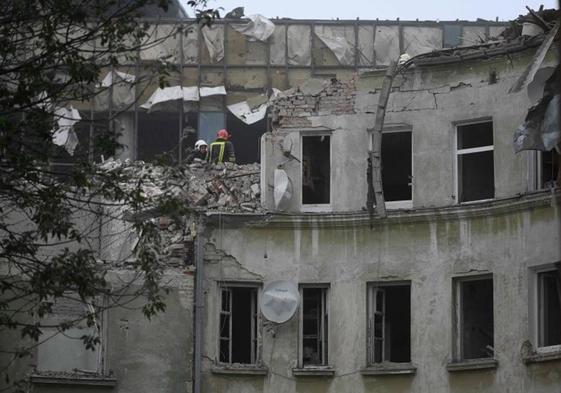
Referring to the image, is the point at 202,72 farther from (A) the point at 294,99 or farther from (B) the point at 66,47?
(B) the point at 66,47

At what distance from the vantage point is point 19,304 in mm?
36812

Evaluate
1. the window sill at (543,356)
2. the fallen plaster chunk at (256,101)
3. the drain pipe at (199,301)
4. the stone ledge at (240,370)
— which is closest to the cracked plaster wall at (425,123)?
the drain pipe at (199,301)

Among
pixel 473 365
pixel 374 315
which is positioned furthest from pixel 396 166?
pixel 473 365

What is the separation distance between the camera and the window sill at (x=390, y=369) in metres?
36.3

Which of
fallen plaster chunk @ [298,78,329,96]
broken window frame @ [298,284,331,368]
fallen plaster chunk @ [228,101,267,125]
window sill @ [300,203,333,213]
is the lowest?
broken window frame @ [298,284,331,368]

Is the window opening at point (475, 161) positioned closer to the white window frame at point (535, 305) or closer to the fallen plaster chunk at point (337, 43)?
the white window frame at point (535, 305)

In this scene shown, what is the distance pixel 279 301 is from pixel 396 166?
347cm

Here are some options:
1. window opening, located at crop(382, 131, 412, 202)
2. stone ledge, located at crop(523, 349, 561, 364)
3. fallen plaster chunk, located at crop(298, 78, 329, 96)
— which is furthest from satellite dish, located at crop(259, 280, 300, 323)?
stone ledge, located at crop(523, 349, 561, 364)

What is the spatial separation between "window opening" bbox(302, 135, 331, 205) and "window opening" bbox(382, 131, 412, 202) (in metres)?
1.14

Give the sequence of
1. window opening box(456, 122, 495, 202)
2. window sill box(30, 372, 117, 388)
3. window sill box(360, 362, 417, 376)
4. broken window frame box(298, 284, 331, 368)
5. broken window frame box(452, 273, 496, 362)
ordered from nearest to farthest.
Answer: broken window frame box(452, 273, 496, 362) → window sill box(360, 362, 417, 376) → window opening box(456, 122, 495, 202) → window sill box(30, 372, 117, 388) → broken window frame box(298, 284, 331, 368)

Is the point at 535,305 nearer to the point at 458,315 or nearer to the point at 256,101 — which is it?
the point at 458,315

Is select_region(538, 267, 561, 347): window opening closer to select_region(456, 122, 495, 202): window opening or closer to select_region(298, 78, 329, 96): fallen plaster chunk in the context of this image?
select_region(456, 122, 495, 202): window opening

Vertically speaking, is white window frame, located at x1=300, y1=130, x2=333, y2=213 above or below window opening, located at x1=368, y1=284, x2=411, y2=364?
above

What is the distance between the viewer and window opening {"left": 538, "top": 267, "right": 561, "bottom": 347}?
115 feet
